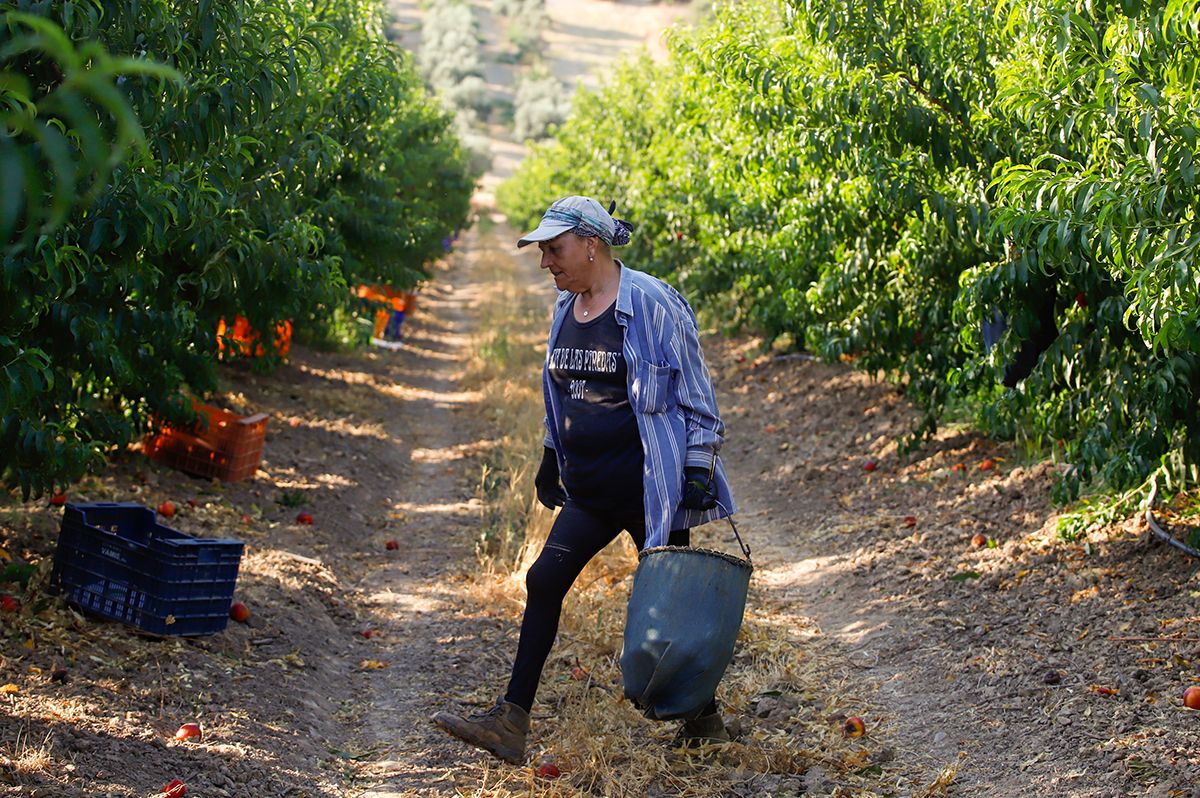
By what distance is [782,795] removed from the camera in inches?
157

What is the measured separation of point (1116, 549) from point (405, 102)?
36.1ft

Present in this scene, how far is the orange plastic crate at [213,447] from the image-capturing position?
26.0 ft

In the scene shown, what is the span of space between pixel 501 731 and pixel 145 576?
1679mm

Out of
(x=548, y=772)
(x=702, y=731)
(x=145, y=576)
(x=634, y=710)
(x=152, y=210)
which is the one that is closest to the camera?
(x=152, y=210)

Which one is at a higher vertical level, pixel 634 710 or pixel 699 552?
pixel 699 552

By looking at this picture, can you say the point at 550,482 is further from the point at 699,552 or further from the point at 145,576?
the point at 145,576

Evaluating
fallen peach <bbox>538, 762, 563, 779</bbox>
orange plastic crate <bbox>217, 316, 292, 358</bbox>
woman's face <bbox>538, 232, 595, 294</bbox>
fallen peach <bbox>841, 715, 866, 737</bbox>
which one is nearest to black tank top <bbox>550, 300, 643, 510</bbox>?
woman's face <bbox>538, 232, 595, 294</bbox>

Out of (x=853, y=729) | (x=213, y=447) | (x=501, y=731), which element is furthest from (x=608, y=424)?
(x=213, y=447)

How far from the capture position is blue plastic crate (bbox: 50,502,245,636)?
480cm

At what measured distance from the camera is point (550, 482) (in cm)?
446

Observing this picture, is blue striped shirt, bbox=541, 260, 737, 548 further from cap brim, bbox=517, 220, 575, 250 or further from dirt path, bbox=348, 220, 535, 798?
dirt path, bbox=348, 220, 535, 798

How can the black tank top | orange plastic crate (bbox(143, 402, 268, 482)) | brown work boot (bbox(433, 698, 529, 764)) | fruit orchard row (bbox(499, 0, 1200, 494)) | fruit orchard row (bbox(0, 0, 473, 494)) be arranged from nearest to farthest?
fruit orchard row (bbox(0, 0, 473, 494))
fruit orchard row (bbox(499, 0, 1200, 494))
the black tank top
brown work boot (bbox(433, 698, 529, 764))
orange plastic crate (bbox(143, 402, 268, 482))

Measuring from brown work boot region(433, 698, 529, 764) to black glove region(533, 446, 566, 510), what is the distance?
0.73m

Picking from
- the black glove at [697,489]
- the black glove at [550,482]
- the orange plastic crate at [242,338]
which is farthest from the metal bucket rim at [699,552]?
the orange plastic crate at [242,338]
